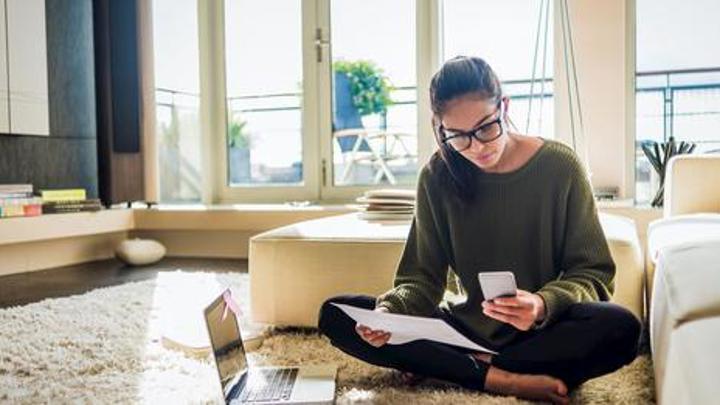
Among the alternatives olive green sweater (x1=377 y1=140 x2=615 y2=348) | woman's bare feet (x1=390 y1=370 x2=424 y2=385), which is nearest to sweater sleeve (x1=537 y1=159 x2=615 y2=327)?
olive green sweater (x1=377 y1=140 x2=615 y2=348)

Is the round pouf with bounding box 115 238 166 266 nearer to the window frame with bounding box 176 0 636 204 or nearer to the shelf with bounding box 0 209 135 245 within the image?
the shelf with bounding box 0 209 135 245

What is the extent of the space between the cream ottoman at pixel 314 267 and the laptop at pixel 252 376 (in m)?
0.38

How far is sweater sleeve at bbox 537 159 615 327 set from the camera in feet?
4.30

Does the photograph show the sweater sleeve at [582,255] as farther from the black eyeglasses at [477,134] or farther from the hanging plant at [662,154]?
the hanging plant at [662,154]

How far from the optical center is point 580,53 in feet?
11.2

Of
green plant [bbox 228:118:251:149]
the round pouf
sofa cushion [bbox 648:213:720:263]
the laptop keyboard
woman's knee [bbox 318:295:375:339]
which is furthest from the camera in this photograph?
green plant [bbox 228:118:251:149]

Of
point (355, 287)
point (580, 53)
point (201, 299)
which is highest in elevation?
point (580, 53)

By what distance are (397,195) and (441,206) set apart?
1.01 m

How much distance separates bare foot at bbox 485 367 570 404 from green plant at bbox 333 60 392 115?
114 inches

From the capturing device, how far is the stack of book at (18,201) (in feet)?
11.1

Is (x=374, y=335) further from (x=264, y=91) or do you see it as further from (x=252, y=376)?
(x=264, y=91)

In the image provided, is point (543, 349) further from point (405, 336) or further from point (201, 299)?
point (201, 299)

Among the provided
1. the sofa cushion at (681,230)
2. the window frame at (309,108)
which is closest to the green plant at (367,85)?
the window frame at (309,108)

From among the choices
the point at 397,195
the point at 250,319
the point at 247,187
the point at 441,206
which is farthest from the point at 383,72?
the point at 441,206
